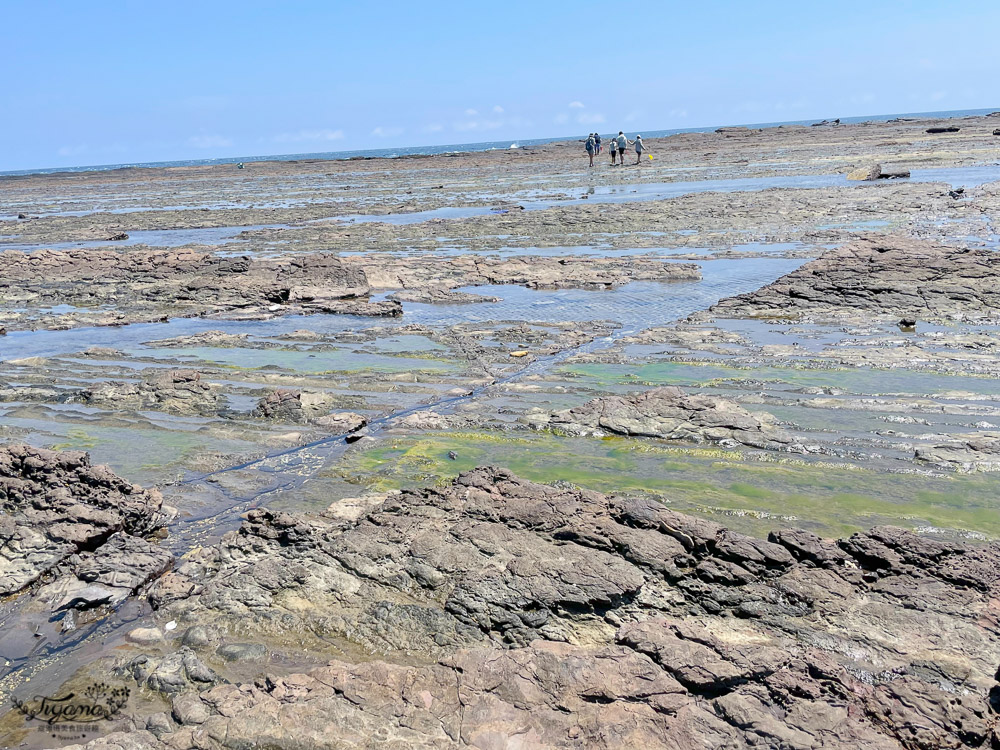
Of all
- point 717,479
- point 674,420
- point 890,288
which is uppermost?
point 890,288

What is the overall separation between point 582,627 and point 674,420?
141 inches

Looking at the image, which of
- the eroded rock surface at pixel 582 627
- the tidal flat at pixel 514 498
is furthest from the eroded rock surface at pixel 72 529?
the eroded rock surface at pixel 582 627

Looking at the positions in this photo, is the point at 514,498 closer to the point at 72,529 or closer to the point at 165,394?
the point at 72,529

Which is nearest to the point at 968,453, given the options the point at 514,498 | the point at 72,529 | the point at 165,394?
the point at 514,498

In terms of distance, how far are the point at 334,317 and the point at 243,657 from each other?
9.97 metres

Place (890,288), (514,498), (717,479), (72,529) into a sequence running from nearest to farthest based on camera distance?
(514,498), (72,529), (717,479), (890,288)

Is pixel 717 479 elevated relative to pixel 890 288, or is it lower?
lower

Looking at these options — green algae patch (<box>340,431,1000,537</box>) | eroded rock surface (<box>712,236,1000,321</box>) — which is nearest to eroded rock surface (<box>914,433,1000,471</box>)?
green algae patch (<box>340,431,1000,537</box>)

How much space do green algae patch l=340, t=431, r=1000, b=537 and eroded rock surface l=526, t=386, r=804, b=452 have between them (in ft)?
0.63

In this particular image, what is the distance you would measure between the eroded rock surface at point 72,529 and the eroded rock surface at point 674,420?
3.81m

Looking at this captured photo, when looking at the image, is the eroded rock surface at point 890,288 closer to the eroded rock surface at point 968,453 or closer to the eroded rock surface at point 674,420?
the eroded rock surface at point 674,420

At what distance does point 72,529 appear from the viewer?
18.2 feet

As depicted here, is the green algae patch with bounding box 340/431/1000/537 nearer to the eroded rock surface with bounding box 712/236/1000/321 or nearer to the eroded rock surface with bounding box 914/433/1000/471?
the eroded rock surface with bounding box 914/433/1000/471

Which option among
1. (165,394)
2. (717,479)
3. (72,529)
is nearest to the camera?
(72,529)
